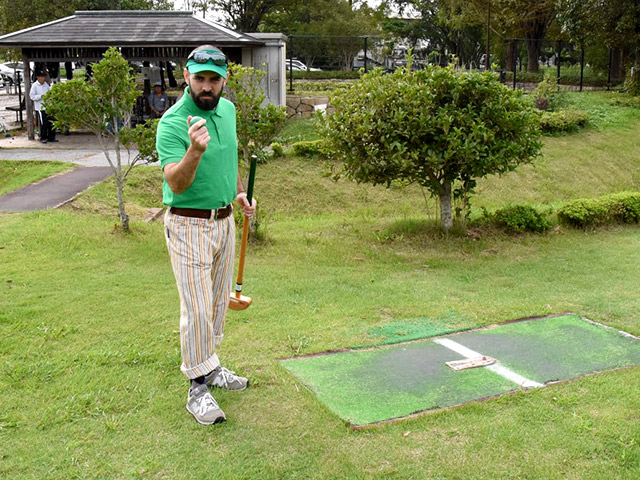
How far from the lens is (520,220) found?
394 inches

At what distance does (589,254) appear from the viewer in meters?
8.97

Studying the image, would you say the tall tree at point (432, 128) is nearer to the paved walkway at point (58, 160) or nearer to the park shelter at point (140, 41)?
the paved walkway at point (58, 160)

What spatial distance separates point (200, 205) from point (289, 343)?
1.69 metres

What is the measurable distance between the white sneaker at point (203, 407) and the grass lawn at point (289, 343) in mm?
67

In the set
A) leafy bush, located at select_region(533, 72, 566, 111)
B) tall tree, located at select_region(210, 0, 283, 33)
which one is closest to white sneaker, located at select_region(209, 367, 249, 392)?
leafy bush, located at select_region(533, 72, 566, 111)

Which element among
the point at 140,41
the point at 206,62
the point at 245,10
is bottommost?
the point at 206,62

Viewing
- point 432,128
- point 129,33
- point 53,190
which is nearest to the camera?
point 432,128

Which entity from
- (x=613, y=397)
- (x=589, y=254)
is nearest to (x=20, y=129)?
(x=589, y=254)

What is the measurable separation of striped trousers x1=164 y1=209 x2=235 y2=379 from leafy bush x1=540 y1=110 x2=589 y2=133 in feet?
51.9

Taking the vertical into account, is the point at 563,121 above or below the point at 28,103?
below

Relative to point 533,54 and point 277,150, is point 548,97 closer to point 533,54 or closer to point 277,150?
point 277,150

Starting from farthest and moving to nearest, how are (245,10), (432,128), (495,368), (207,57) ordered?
1. (245,10)
2. (432,128)
3. (495,368)
4. (207,57)

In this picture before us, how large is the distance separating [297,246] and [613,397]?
522cm

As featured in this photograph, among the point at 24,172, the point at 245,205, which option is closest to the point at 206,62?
the point at 245,205
